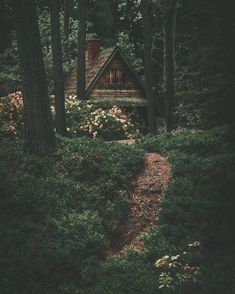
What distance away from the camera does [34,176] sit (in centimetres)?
1255

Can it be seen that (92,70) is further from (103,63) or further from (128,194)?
(128,194)

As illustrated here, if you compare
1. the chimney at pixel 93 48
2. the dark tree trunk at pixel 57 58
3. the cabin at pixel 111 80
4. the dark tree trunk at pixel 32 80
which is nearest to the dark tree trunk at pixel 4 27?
the dark tree trunk at pixel 57 58

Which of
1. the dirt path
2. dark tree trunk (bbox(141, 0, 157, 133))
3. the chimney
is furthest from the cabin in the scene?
the dirt path

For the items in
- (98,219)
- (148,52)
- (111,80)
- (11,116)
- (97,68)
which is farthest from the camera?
(111,80)

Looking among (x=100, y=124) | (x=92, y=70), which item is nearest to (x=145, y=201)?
(x=100, y=124)

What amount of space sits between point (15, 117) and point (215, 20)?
1188cm

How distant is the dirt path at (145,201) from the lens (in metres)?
11.5

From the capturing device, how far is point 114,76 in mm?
34281

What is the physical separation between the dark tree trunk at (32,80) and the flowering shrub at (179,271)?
5.57 meters

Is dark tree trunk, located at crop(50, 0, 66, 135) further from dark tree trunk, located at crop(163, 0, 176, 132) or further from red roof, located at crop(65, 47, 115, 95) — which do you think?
red roof, located at crop(65, 47, 115, 95)

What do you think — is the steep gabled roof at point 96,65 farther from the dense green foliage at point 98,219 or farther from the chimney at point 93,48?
the dense green foliage at point 98,219

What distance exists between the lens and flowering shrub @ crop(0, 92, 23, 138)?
17.9 metres

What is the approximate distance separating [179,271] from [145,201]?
3.76 metres

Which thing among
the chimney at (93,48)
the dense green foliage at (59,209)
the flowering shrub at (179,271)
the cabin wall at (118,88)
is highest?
the chimney at (93,48)
